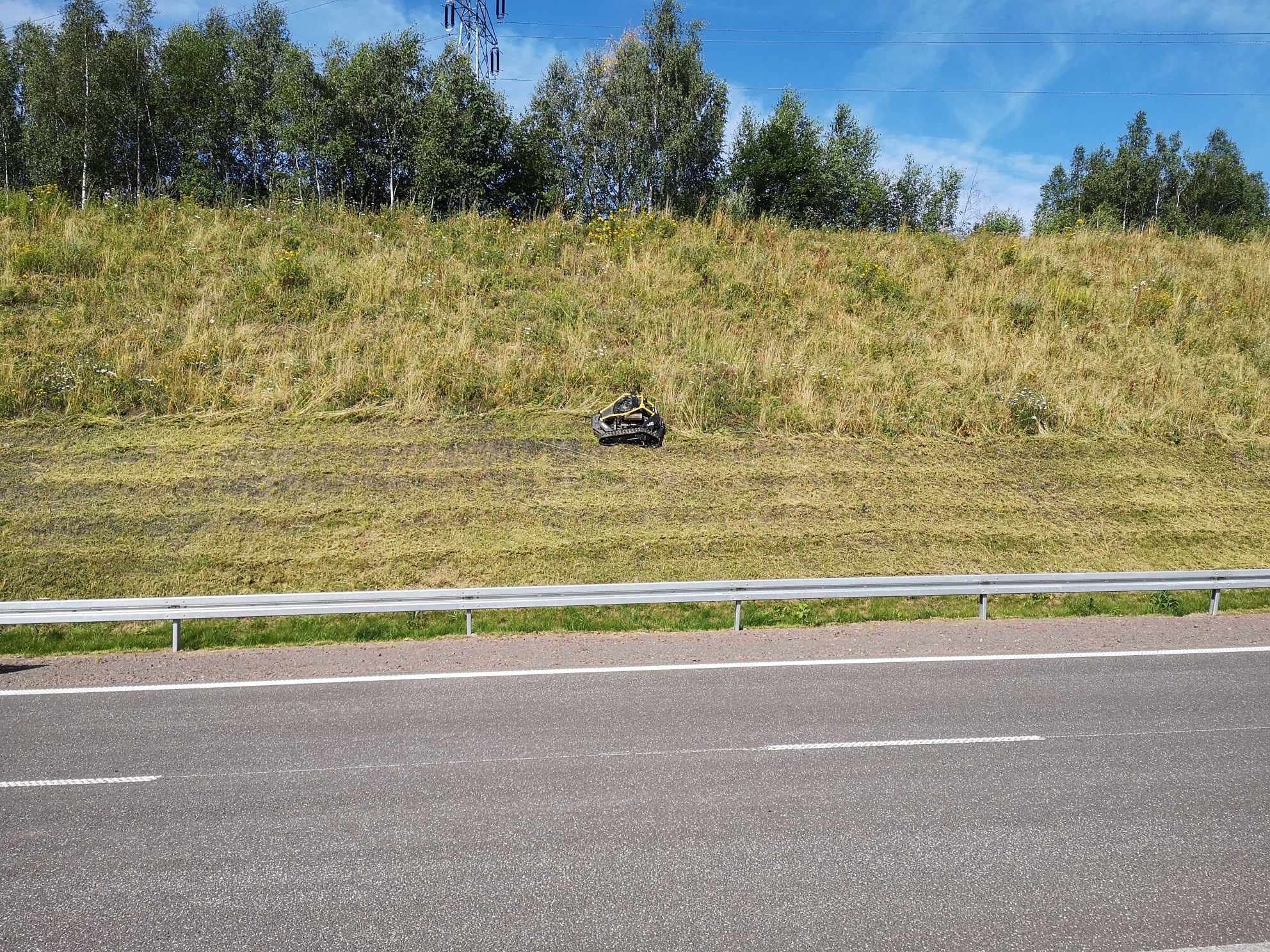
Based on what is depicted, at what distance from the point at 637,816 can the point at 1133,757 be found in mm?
3919

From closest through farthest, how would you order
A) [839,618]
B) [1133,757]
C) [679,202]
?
[1133,757]
[839,618]
[679,202]

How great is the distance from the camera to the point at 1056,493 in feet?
47.8

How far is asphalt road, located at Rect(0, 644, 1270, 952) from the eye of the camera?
4129 millimetres

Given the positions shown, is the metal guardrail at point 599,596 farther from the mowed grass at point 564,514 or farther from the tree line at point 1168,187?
the tree line at point 1168,187

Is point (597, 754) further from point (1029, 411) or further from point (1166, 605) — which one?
point (1029, 411)

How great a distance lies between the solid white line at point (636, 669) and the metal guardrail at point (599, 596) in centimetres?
162

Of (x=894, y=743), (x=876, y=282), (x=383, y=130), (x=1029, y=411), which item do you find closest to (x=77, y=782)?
(x=894, y=743)

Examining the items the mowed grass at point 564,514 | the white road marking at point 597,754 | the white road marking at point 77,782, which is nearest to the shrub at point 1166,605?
the mowed grass at point 564,514

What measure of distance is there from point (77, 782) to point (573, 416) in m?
10.9

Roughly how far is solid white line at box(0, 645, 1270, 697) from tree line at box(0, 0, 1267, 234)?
22.4m

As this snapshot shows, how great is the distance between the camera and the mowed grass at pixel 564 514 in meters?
11.5

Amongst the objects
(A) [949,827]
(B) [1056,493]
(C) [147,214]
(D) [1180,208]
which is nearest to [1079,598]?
(B) [1056,493]

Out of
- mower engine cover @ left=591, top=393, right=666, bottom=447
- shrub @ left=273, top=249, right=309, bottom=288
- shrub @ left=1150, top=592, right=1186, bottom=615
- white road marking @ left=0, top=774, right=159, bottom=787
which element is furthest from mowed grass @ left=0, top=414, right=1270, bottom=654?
shrub @ left=273, top=249, right=309, bottom=288

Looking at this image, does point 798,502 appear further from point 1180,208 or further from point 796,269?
point 1180,208
